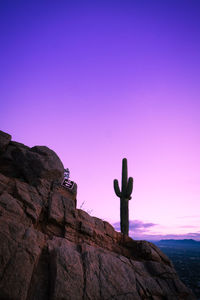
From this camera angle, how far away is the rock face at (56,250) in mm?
5566

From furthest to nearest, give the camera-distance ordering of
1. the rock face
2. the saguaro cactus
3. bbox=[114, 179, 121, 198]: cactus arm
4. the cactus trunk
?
bbox=[114, 179, 121, 198]: cactus arm < the saguaro cactus < the cactus trunk < the rock face

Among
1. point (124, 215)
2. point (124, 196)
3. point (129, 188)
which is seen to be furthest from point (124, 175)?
point (124, 215)

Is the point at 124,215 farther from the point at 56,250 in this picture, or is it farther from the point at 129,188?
the point at 56,250

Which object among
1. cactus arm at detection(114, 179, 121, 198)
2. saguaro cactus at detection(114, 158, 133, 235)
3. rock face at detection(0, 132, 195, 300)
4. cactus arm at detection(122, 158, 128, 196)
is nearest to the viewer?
rock face at detection(0, 132, 195, 300)

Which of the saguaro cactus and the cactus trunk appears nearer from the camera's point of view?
the cactus trunk

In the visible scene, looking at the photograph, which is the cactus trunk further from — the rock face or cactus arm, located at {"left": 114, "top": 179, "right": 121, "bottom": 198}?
the rock face

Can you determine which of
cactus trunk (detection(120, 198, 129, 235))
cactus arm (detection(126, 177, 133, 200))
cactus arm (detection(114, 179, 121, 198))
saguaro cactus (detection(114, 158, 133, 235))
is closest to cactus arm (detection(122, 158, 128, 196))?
saguaro cactus (detection(114, 158, 133, 235))

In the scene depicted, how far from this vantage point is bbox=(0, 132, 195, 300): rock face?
5.57 m

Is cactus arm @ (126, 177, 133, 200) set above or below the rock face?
above

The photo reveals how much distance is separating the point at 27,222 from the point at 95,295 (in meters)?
3.71

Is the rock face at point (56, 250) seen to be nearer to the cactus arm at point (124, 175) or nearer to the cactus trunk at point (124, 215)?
the cactus trunk at point (124, 215)

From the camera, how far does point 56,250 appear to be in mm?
6723

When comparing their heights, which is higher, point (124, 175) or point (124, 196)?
point (124, 175)

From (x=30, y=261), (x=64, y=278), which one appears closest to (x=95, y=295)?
(x=64, y=278)
